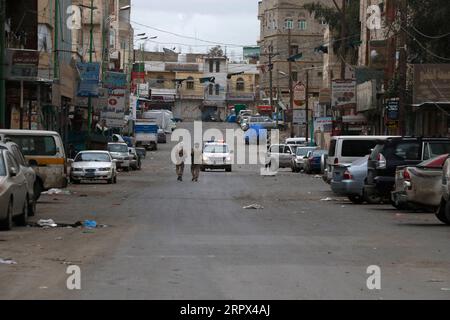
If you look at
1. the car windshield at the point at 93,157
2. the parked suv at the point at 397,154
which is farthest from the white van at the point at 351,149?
the car windshield at the point at 93,157

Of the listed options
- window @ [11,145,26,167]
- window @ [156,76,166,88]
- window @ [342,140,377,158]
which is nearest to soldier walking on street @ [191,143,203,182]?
window @ [342,140,377,158]

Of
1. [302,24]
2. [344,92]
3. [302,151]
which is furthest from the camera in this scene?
[302,24]

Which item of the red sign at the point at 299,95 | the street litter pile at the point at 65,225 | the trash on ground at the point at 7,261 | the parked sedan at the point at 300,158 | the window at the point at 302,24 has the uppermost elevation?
the window at the point at 302,24

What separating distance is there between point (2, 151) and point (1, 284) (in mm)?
8951

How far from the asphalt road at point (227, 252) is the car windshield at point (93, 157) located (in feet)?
44.2

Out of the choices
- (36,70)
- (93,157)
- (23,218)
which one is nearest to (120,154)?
(93,157)

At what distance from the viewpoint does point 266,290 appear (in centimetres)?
1162

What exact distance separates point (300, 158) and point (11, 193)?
1711 inches

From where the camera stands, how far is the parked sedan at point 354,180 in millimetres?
30859

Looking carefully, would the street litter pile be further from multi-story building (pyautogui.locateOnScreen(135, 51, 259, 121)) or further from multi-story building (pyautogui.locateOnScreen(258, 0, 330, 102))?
multi-story building (pyautogui.locateOnScreen(135, 51, 259, 121))

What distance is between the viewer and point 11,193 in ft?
65.1

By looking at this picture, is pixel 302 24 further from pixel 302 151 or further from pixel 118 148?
pixel 118 148

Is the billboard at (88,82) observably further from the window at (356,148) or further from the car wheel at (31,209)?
the car wheel at (31,209)
